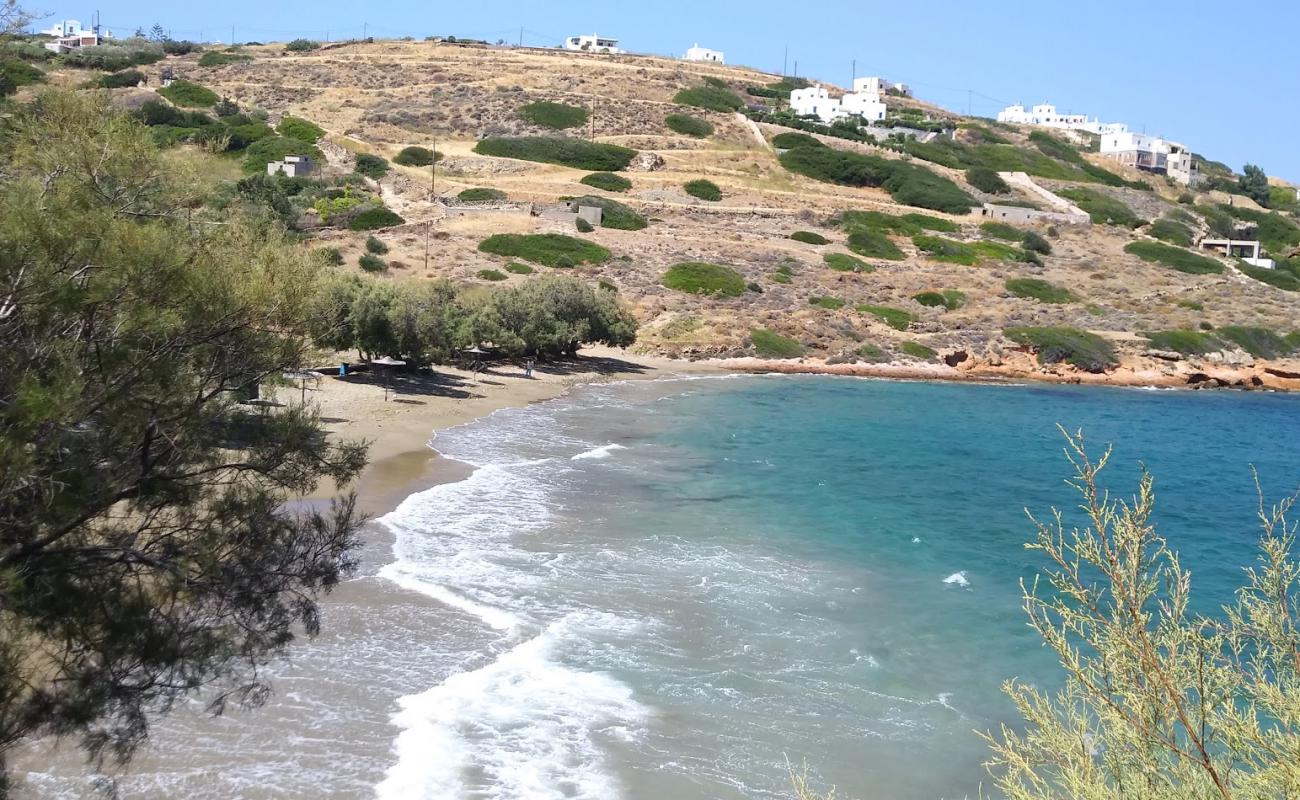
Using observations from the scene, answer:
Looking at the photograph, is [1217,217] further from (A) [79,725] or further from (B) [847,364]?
(A) [79,725]

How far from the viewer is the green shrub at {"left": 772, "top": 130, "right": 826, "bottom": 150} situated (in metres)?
82.0

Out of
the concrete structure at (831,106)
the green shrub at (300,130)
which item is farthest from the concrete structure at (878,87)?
the green shrub at (300,130)

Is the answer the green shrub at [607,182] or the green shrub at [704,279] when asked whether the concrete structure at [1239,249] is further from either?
the green shrub at [607,182]

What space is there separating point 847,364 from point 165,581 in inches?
1634

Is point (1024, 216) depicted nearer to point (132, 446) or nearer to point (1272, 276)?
point (1272, 276)

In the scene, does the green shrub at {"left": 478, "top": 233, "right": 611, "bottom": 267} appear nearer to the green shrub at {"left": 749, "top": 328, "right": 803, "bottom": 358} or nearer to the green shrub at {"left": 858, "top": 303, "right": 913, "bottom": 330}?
the green shrub at {"left": 749, "top": 328, "right": 803, "bottom": 358}

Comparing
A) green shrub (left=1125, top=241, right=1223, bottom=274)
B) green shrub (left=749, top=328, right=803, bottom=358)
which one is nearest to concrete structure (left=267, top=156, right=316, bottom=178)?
green shrub (left=749, top=328, right=803, bottom=358)

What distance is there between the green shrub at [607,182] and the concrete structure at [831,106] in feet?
142

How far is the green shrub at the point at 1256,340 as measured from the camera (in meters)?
53.5

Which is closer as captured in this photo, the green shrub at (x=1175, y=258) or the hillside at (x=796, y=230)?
the hillside at (x=796, y=230)

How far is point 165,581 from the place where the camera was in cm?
771

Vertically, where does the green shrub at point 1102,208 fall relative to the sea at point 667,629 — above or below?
above

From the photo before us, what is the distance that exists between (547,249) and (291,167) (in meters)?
16.8

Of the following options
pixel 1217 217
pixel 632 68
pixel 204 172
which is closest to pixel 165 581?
pixel 204 172
